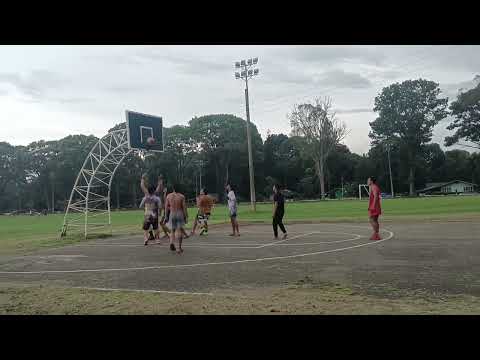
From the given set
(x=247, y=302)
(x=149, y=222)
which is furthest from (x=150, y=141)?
(x=247, y=302)

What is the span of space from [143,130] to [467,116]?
5194cm

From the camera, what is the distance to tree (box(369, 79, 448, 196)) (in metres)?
74.2

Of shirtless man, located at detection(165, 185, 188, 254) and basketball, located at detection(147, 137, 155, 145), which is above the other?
basketball, located at detection(147, 137, 155, 145)

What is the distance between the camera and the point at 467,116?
56438 millimetres

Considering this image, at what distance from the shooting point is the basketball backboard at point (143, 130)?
17.4 metres

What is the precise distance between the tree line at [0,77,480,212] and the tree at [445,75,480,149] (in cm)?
1667

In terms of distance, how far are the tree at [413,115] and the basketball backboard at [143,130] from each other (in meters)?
63.4

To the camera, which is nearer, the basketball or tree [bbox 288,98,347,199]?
the basketball

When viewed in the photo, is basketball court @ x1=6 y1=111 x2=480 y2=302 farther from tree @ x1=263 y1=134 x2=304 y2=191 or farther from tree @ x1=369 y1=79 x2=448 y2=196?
tree @ x1=263 y1=134 x2=304 y2=191

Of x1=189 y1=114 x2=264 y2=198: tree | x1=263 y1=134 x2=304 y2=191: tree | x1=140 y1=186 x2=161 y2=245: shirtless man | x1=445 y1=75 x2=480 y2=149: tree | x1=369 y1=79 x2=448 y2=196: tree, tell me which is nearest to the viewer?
x1=140 y1=186 x2=161 y2=245: shirtless man

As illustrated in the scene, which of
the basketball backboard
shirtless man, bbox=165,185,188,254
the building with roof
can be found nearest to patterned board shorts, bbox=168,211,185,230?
shirtless man, bbox=165,185,188,254

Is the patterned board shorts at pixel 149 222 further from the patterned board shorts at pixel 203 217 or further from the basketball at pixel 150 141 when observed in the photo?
the basketball at pixel 150 141
